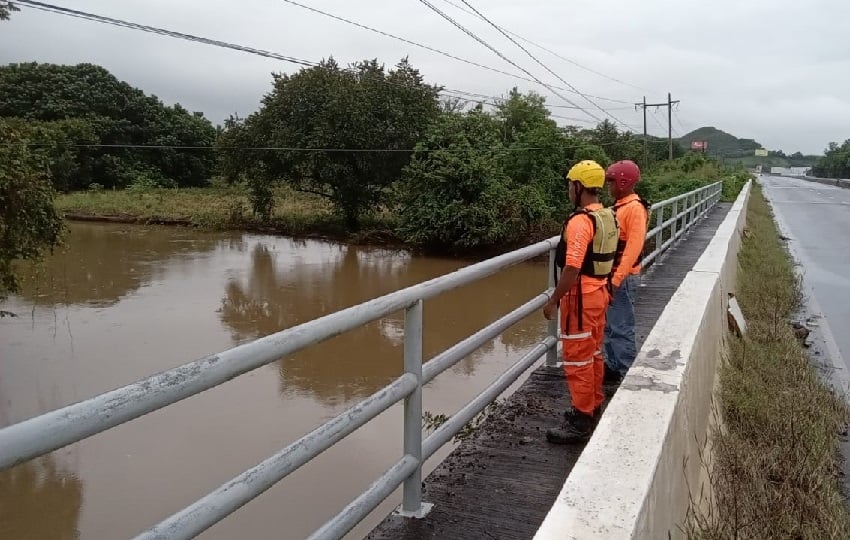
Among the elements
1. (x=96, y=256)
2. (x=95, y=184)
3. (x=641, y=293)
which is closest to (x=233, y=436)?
(x=641, y=293)

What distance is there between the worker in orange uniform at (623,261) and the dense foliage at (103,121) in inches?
1755

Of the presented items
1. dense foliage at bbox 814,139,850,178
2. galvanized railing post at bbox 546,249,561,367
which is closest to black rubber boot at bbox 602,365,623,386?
galvanized railing post at bbox 546,249,561,367

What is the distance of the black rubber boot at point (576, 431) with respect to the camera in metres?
3.76

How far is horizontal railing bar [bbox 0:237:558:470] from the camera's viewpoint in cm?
116

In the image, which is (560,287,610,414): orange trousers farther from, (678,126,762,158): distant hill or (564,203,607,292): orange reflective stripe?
(678,126,762,158): distant hill

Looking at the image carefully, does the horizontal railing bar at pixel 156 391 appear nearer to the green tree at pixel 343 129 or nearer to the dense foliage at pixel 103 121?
the green tree at pixel 343 129

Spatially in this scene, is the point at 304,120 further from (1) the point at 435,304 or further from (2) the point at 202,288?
(1) the point at 435,304

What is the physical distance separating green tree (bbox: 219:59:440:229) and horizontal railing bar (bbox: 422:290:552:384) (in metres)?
24.7

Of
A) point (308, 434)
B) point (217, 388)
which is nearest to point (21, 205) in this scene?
point (217, 388)

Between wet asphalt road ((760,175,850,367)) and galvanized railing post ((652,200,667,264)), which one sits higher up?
galvanized railing post ((652,200,667,264))

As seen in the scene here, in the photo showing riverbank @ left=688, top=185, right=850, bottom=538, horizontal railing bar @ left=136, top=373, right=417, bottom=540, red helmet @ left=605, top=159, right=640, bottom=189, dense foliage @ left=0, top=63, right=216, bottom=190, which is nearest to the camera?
horizontal railing bar @ left=136, top=373, right=417, bottom=540

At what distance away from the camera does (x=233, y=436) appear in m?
9.13

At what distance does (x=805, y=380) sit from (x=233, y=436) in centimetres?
658

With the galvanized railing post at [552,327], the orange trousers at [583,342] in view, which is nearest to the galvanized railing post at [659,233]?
the galvanized railing post at [552,327]
